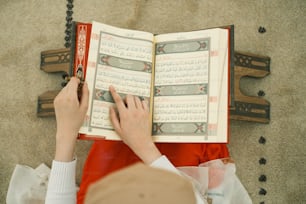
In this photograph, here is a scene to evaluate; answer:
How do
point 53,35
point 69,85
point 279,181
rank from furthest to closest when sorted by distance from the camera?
point 53,35
point 279,181
point 69,85

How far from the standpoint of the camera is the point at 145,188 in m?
0.33

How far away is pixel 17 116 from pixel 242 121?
885mm

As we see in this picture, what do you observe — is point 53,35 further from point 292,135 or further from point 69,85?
point 292,135

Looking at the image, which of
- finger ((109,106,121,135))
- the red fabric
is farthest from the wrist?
the red fabric

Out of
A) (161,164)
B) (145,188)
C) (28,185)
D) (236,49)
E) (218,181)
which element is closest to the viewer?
(145,188)

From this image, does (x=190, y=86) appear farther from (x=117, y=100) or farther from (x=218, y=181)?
Answer: (x=218, y=181)

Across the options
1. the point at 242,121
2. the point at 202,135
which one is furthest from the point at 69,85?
the point at 242,121

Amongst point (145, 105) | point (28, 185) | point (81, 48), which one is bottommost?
point (28, 185)

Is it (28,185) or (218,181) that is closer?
(218,181)

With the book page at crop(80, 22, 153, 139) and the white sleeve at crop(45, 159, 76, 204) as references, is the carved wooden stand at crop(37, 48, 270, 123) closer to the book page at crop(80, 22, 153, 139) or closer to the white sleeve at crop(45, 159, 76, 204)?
the book page at crop(80, 22, 153, 139)

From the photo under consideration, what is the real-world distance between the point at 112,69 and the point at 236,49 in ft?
2.03

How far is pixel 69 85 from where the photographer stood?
0.78m

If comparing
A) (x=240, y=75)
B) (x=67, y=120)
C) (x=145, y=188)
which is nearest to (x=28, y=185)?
(x=67, y=120)

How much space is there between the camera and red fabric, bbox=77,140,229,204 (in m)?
0.95
